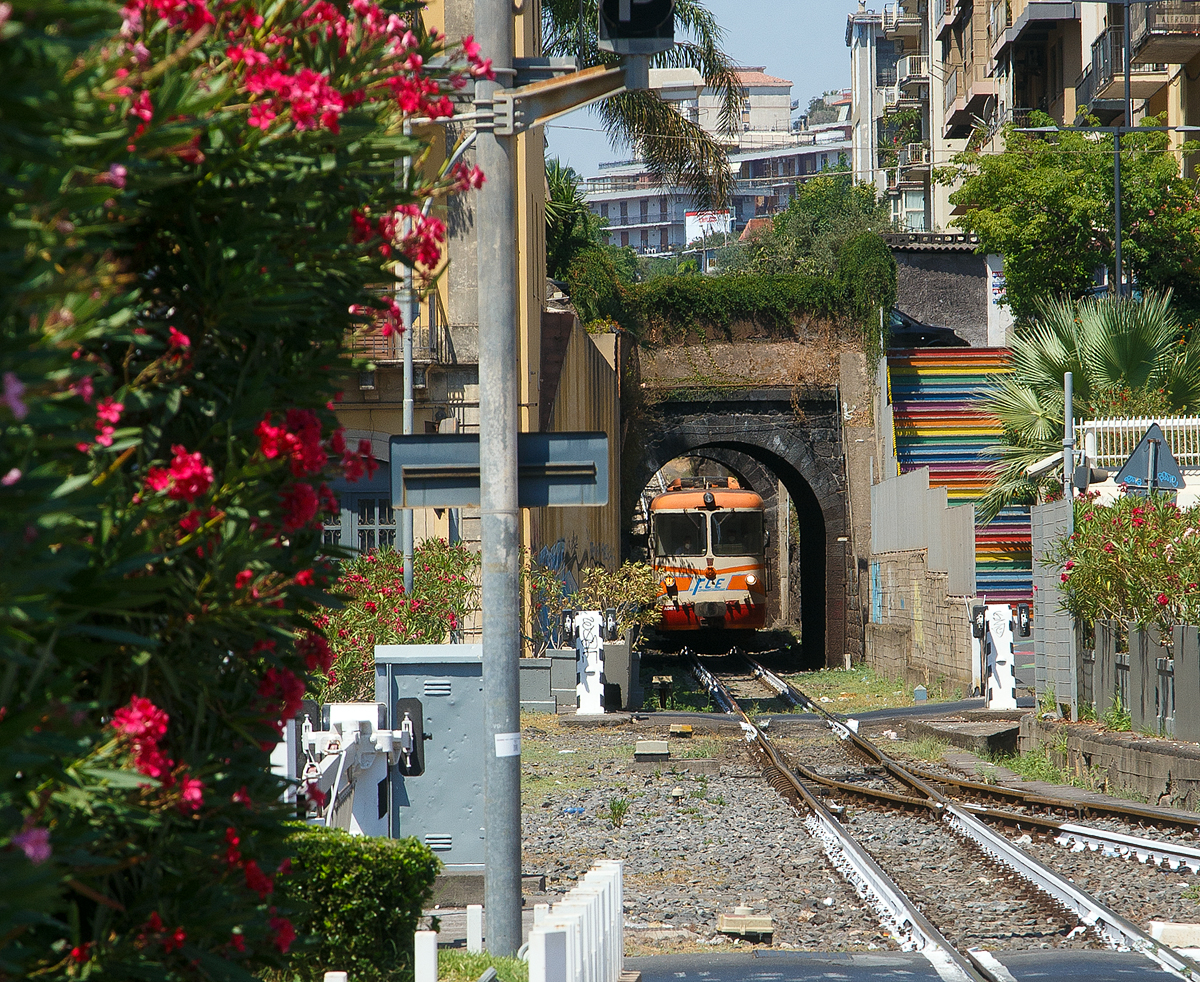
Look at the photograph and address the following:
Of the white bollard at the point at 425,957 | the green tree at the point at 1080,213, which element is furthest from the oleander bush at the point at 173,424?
the green tree at the point at 1080,213

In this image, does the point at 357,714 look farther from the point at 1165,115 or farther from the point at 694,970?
the point at 1165,115

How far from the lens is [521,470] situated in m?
5.62

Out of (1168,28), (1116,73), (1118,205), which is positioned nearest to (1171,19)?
(1168,28)

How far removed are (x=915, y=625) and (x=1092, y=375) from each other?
8.26 m

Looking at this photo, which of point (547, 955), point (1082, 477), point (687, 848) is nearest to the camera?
point (547, 955)

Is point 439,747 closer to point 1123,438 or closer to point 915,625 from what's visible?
point 1123,438

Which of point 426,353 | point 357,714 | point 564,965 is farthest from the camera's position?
point 426,353

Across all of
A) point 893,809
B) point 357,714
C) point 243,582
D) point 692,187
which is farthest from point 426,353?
point 243,582

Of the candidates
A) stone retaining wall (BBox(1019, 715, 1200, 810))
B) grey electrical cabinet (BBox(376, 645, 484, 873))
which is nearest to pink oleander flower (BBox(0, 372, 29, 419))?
grey electrical cabinet (BBox(376, 645, 484, 873))

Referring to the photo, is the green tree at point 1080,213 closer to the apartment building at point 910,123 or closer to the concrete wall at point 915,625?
the concrete wall at point 915,625

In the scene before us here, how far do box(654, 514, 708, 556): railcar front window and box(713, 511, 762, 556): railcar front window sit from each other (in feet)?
1.04

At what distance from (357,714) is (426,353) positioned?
44.4 feet

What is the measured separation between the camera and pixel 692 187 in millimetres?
26703

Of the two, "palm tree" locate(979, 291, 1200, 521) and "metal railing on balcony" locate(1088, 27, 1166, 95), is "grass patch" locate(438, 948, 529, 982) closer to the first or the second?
"palm tree" locate(979, 291, 1200, 521)
